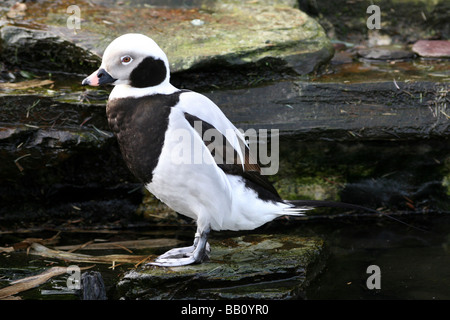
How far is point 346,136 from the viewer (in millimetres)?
5277

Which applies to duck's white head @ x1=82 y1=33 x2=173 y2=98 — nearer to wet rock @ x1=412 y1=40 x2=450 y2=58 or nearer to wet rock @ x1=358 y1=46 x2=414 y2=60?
wet rock @ x1=358 y1=46 x2=414 y2=60

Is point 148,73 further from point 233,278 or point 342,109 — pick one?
point 342,109

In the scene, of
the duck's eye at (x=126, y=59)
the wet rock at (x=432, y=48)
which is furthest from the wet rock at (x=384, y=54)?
the duck's eye at (x=126, y=59)

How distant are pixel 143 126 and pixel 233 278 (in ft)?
3.76

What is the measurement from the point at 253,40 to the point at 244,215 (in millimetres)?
2154

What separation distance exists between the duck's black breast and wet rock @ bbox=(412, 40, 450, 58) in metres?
3.39

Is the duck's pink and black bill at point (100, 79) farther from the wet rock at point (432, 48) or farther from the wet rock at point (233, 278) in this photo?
the wet rock at point (432, 48)

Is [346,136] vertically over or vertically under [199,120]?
under

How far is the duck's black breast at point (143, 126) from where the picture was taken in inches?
149

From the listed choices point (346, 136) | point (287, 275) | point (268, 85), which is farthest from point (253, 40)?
point (287, 275)

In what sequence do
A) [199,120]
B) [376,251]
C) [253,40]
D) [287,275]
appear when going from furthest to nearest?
[253,40]
[376,251]
[287,275]
[199,120]

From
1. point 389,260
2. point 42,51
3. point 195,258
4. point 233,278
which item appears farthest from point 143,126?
point 42,51

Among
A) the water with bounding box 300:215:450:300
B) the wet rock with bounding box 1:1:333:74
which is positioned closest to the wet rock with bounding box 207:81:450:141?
the wet rock with bounding box 1:1:333:74

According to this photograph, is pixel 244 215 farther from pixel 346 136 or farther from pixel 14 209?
pixel 14 209
